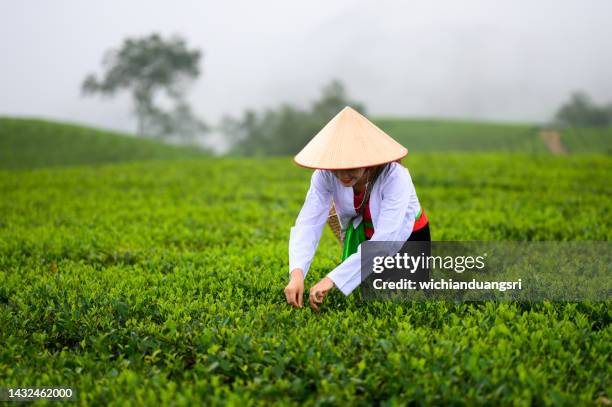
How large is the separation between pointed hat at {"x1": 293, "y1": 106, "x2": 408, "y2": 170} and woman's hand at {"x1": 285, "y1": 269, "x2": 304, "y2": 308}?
849 mm

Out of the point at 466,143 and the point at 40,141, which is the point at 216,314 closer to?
the point at 40,141

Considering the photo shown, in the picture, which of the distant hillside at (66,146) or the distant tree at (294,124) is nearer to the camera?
the distant hillside at (66,146)

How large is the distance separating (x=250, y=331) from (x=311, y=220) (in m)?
1.03

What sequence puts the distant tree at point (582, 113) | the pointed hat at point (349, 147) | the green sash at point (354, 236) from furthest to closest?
the distant tree at point (582, 113) < the green sash at point (354, 236) < the pointed hat at point (349, 147)

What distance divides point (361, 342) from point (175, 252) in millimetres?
3295

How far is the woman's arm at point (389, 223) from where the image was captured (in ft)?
12.8

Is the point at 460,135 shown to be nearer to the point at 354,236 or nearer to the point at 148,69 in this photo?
the point at 148,69

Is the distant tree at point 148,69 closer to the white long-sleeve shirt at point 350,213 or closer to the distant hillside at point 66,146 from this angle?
the distant hillside at point 66,146

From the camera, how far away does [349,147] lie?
151 inches

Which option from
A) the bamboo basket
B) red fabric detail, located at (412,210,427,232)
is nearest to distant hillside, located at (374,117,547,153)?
the bamboo basket

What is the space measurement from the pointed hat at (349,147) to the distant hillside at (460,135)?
155ft

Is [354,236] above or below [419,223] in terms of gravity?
below

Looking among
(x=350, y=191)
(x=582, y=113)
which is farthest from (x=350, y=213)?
(x=582, y=113)

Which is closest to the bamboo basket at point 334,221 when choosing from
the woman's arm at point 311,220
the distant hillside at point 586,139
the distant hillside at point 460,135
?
the woman's arm at point 311,220
